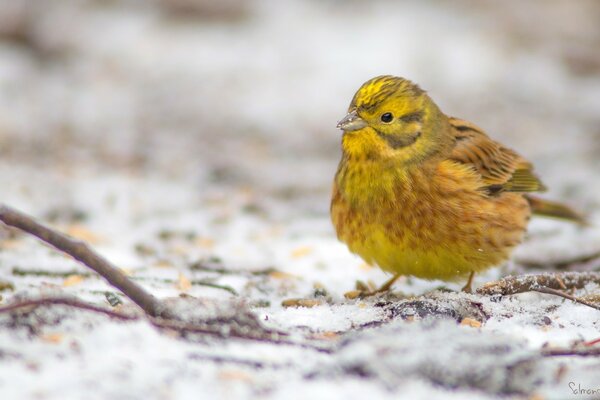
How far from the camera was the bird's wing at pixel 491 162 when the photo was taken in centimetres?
504

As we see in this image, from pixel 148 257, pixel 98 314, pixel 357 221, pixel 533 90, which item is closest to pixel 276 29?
pixel 533 90

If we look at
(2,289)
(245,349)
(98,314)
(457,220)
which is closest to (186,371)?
(245,349)

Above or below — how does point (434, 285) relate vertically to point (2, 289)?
above

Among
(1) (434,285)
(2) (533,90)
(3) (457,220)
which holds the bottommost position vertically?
(1) (434,285)

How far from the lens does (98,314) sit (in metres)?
3.41

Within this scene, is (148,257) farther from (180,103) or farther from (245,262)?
(180,103)

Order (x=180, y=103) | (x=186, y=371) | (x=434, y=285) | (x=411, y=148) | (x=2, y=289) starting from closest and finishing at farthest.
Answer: (x=186, y=371) < (x=2, y=289) < (x=411, y=148) < (x=434, y=285) < (x=180, y=103)

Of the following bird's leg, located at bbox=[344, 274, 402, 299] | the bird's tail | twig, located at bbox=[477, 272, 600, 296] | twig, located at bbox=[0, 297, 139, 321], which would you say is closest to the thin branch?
twig, located at bbox=[0, 297, 139, 321]

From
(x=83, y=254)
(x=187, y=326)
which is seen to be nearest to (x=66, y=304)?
(x=83, y=254)

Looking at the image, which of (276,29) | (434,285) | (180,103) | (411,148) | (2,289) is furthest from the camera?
(276,29)

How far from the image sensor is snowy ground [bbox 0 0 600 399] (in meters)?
3.04

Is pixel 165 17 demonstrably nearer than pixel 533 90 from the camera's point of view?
No

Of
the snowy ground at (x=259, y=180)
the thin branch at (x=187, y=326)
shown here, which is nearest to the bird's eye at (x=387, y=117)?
Result: the snowy ground at (x=259, y=180)

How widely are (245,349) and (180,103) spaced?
643 cm
